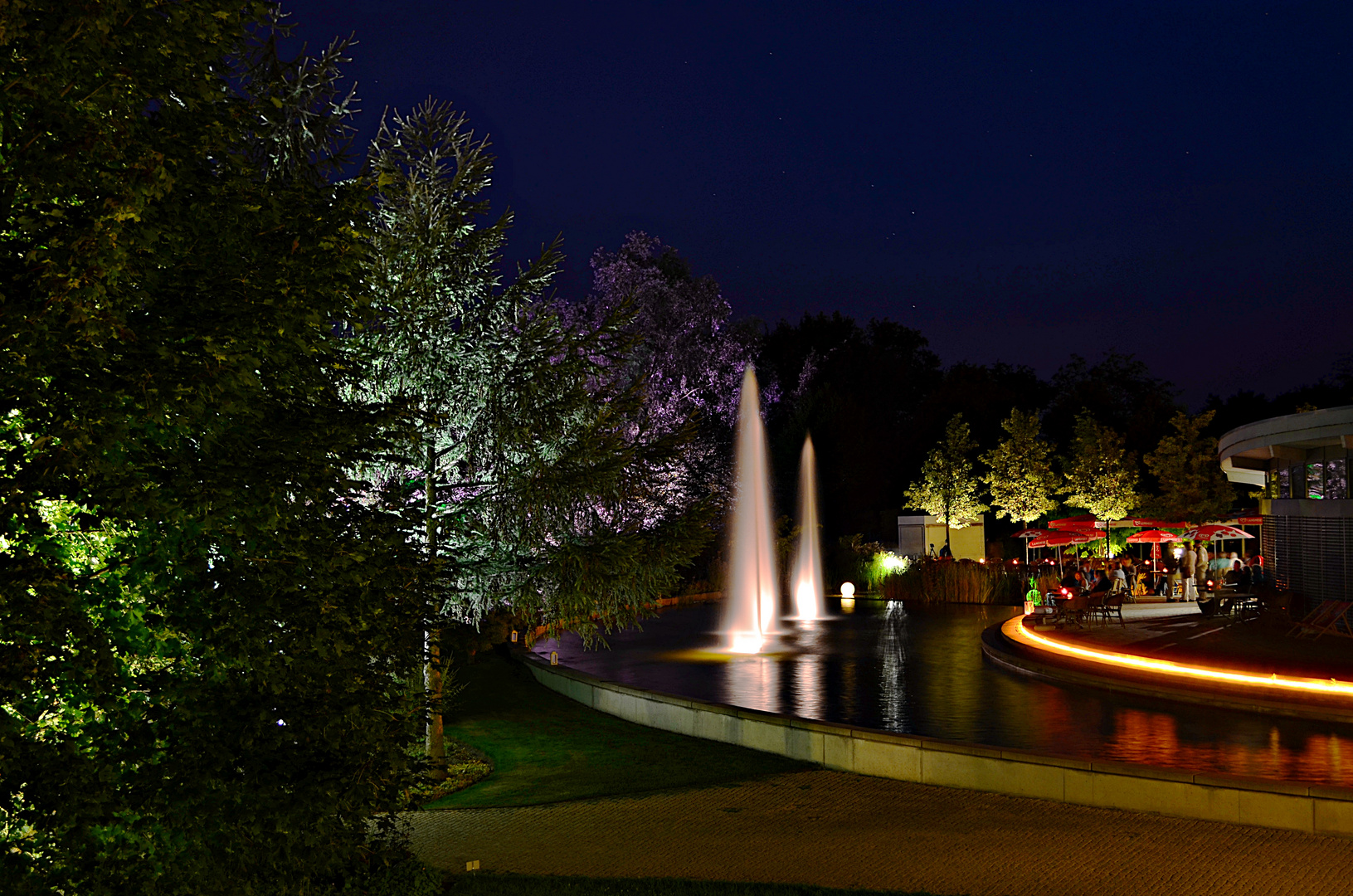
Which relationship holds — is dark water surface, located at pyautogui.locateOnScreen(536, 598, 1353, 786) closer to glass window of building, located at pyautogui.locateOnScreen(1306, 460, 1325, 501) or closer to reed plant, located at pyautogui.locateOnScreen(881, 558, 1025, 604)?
reed plant, located at pyautogui.locateOnScreen(881, 558, 1025, 604)

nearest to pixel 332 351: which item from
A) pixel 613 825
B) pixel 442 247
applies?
pixel 613 825

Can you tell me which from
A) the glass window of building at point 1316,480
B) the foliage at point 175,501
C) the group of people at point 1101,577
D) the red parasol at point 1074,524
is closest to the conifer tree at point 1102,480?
the red parasol at point 1074,524

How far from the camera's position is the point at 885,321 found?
266 feet

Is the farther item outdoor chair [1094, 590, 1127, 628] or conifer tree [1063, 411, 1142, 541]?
conifer tree [1063, 411, 1142, 541]

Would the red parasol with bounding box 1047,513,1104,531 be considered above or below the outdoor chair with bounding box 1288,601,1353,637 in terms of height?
above

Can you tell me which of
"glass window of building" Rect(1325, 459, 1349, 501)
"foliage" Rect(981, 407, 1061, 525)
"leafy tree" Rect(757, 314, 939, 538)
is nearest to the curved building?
"glass window of building" Rect(1325, 459, 1349, 501)

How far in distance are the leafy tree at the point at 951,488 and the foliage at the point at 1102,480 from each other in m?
4.06

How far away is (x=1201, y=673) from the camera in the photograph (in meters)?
15.9

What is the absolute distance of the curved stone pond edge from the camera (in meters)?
9.08

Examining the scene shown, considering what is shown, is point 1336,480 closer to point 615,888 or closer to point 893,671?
point 893,671

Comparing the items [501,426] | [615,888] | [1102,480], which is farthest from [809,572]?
[615,888]

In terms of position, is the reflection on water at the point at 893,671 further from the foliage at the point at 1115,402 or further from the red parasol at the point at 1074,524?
the foliage at the point at 1115,402

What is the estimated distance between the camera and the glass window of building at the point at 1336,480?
2245cm

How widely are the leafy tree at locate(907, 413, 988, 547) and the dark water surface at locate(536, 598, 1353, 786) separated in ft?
64.7
